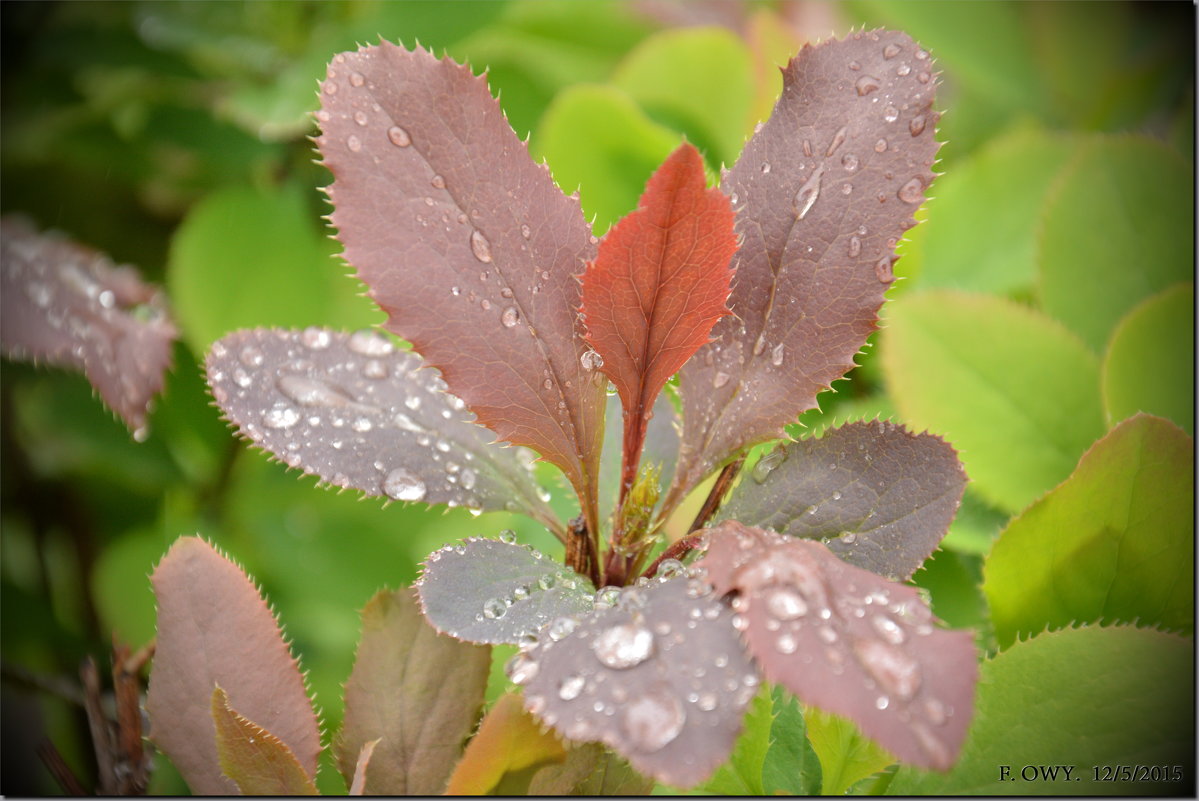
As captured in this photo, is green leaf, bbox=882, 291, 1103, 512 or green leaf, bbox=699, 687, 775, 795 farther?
green leaf, bbox=882, 291, 1103, 512

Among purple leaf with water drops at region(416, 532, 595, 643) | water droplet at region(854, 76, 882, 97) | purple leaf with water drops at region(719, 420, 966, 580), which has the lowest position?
purple leaf with water drops at region(416, 532, 595, 643)

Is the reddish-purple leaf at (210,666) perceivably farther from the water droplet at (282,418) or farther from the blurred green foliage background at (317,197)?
the blurred green foliage background at (317,197)

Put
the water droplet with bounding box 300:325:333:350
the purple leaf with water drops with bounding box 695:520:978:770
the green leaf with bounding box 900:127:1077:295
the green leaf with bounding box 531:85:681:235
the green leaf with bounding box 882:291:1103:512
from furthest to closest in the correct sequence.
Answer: the green leaf with bounding box 900:127:1077:295
the green leaf with bounding box 531:85:681:235
the green leaf with bounding box 882:291:1103:512
the water droplet with bounding box 300:325:333:350
the purple leaf with water drops with bounding box 695:520:978:770

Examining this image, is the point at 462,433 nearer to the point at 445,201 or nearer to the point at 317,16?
the point at 445,201

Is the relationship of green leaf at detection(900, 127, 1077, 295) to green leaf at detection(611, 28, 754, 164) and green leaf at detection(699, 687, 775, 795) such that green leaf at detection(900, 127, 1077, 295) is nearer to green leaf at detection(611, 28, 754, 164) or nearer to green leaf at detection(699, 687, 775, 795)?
green leaf at detection(611, 28, 754, 164)

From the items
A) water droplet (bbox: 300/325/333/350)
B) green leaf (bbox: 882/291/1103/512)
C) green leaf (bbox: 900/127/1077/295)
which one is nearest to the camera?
water droplet (bbox: 300/325/333/350)

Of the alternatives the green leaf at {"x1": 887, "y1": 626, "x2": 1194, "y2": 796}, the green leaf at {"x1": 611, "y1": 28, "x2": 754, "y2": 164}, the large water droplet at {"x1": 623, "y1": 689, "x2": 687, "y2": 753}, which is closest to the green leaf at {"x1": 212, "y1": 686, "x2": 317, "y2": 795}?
the large water droplet at {"x1": 623, "y1": 689, "x2": 687, "y2": 753}

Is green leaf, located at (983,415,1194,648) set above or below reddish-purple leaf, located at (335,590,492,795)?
above
